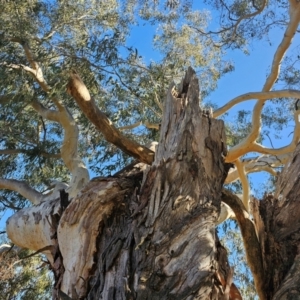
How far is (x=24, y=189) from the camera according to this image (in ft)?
15.8

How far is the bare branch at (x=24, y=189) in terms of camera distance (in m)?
4.47

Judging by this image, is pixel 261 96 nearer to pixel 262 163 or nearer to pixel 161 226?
pixel 262 163

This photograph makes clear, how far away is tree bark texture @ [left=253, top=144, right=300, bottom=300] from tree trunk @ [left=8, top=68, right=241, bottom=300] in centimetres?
20

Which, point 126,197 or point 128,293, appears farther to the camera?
point 126,197

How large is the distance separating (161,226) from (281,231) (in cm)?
56

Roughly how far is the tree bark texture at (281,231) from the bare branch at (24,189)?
228cm

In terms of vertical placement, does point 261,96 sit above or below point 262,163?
above

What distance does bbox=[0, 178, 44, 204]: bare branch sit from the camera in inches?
176

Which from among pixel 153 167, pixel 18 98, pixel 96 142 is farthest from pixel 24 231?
pixel 96 142

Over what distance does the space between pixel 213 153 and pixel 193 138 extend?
0.42ft

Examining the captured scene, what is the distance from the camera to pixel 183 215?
2.30 m

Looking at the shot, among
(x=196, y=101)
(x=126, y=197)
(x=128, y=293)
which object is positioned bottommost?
(x=128, y=293)

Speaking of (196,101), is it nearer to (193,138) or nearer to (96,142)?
(193,138)

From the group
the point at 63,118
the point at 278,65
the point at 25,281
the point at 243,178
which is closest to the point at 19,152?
the point at 63,118
